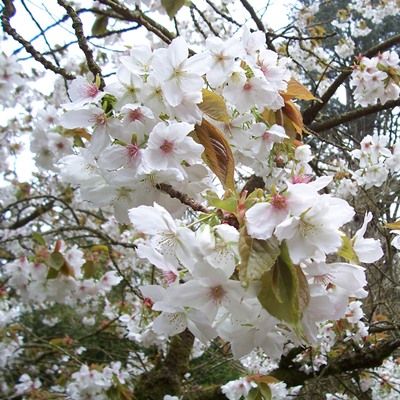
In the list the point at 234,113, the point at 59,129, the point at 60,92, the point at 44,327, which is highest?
the point at 60,92

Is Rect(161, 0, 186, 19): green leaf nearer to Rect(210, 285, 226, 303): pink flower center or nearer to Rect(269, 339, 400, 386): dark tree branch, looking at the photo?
Rect(210, 285, 226, 303): pink flower center

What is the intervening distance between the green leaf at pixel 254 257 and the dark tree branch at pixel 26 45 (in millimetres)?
703

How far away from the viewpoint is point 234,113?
40.8 inches

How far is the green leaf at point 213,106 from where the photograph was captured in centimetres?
85

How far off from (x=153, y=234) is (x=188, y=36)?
5.00 m

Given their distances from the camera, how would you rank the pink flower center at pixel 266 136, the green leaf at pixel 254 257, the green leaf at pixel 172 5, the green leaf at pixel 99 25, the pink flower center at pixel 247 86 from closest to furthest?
the green leaf at pixel 254 257 < the pink flower center at pixel 247 86 < the pink flower center at pixel 266 136 < the green leaf at pixel 172 5 < the green leaf at pixel 99 25

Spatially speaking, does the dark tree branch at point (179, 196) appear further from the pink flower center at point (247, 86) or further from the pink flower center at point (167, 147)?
the pink flower center at point (247, 86)

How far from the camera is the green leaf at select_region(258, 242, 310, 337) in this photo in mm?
604

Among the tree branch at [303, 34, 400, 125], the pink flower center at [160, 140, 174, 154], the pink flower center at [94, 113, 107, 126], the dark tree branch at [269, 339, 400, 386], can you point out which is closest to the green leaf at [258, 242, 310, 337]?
the pink flower center at [160, 140, 174, 154]

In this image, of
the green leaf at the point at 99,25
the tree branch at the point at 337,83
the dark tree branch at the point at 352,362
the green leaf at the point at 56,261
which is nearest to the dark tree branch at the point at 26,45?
the green leaf at the point at 99,25

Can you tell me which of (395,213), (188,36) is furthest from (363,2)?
(395,213)

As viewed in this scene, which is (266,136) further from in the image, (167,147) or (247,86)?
(167,147)

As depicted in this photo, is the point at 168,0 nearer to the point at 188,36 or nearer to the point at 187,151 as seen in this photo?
the point at 187,151

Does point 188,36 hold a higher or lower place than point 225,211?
higher
